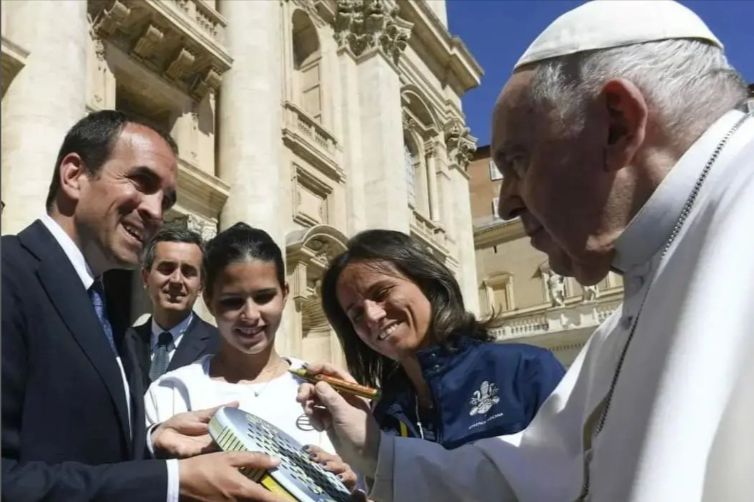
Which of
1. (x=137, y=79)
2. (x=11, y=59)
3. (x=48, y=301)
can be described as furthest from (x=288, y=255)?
(x=48, y=301)

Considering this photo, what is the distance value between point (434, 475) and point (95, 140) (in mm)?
1319

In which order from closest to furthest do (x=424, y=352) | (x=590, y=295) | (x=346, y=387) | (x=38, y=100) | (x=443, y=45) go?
(x=346, y=387), (x=424, y=352), (x=38, y=100), (x=443, y=45), (x=590, y=295)

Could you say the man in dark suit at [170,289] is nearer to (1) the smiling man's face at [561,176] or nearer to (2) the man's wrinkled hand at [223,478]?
(2) the man's wrinkled hand at [223,478]

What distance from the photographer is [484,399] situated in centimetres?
226

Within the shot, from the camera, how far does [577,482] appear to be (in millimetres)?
1508

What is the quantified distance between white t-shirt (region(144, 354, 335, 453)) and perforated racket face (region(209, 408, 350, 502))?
666 mm

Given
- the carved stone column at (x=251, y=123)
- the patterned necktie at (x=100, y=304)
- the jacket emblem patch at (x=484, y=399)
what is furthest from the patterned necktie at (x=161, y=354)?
the carved stone column at (x=251, y=123)

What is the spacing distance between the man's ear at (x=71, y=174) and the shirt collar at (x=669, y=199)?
150cm

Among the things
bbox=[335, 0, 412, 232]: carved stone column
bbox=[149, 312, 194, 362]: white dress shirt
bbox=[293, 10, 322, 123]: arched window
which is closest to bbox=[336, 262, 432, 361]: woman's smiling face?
bbox=[149, 312, 194, 362]: white dress shirt

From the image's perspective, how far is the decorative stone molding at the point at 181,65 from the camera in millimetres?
9945

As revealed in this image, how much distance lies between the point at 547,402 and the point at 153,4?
8922 millimetres

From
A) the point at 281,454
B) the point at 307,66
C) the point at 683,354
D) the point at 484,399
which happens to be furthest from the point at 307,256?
the point at 683,354

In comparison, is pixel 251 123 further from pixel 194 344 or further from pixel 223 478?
pixel 223 478

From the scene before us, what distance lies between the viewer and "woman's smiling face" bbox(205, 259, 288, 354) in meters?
2.61
